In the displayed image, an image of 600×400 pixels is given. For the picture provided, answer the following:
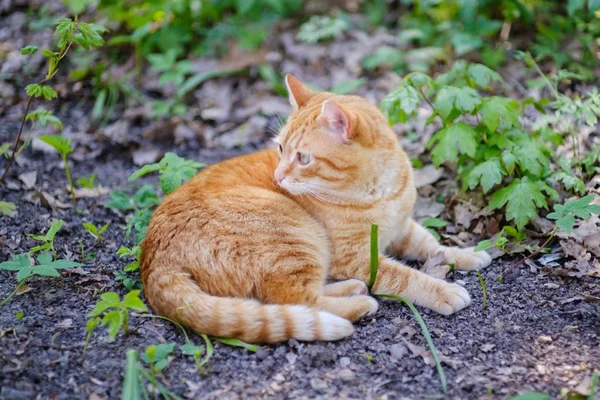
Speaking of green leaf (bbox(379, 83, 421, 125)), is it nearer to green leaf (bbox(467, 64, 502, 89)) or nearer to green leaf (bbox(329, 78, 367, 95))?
green leaf (bbox(467, 64, 502, 89))

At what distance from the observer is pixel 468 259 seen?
12.7 ft

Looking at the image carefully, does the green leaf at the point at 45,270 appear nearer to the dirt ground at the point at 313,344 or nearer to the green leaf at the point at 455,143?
the dirt ground at the point at 313,344

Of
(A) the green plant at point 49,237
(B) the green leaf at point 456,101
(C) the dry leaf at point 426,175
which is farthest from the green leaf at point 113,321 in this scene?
(C) the dry leaf at point 426,175

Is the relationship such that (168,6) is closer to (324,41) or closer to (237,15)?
(237,15)

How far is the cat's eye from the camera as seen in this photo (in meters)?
3.65

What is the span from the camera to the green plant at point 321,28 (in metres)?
6.46

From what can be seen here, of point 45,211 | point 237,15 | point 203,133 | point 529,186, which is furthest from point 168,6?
point 529,186

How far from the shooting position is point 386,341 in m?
3.24

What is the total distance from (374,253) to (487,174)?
954 mm

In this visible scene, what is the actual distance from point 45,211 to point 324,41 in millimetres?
3527

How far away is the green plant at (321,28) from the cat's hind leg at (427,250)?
3.02 m

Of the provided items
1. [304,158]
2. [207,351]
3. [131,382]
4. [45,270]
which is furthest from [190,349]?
[304,158]

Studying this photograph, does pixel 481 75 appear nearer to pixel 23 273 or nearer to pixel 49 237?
pixel 49 237

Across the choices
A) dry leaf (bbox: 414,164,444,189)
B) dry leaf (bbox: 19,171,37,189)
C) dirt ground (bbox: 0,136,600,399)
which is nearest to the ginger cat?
dirt ground (bbox: 0,136,600,399)
